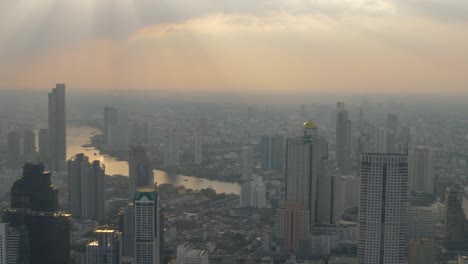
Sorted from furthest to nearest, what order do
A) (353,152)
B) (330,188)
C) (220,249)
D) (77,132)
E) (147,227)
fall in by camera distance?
(353,152) → (77,132) → (330,188) → (220,249) → (147,227)

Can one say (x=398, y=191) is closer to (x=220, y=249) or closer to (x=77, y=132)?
(x=220, y=249)

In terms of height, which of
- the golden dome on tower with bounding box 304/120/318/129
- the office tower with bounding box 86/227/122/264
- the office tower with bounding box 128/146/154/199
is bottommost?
the office tower with bounding box 86/227/122/264

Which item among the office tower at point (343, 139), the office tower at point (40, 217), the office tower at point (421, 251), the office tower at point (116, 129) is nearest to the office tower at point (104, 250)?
the office tower at point (40, 217)

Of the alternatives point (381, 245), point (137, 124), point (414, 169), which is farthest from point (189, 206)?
point (381, 245)

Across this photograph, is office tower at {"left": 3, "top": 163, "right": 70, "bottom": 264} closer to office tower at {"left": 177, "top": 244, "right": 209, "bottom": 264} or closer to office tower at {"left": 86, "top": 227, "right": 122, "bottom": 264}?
office tower at {"left": 86, "top": 227, "right": 122, "bottom": 264}

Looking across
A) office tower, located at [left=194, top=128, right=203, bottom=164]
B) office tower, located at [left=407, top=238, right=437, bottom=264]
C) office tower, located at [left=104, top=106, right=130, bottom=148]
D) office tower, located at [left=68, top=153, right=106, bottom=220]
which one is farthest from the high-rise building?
office tower, located at [left=407, top=238, right=437, bottom=264]

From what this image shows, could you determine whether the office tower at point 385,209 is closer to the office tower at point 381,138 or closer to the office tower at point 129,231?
the office tower at point 129,231

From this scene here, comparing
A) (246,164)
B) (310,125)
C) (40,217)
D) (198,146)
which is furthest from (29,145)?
(198,146)
